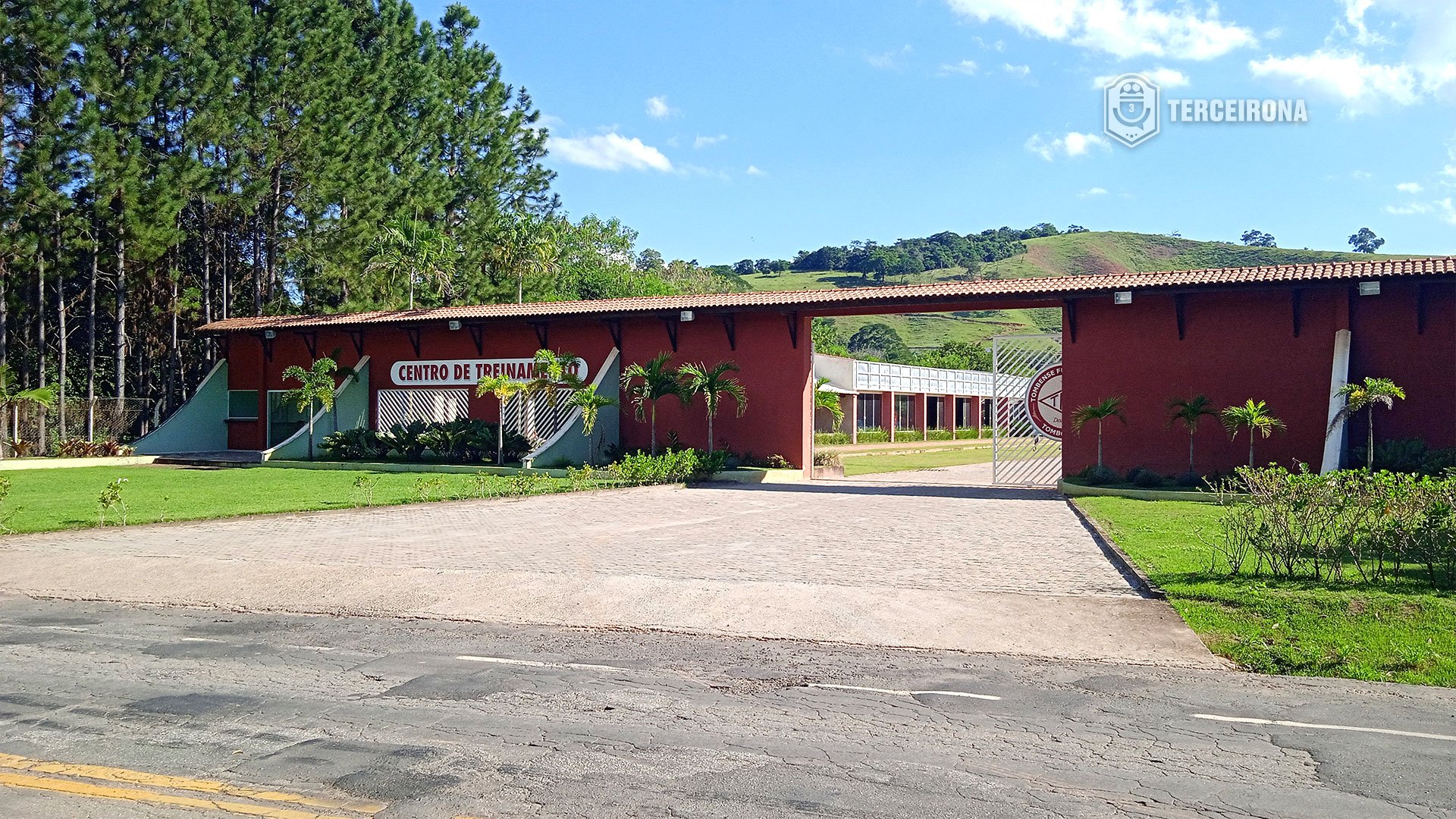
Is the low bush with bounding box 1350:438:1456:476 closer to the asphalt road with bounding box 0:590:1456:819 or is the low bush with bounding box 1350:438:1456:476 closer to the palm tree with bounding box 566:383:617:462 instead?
the asphalt road with bounding box 0:590:1456:819

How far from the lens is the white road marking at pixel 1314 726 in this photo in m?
5.18

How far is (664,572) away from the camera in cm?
1009

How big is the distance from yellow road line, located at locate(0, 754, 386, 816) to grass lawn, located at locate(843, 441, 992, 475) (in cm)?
Result: 2282

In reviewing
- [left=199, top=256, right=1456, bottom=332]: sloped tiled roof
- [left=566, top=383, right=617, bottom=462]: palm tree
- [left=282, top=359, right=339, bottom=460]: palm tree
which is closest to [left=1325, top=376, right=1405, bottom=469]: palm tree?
[left=199, top=256, right=1456, bottom=332]: sloped tiled roof

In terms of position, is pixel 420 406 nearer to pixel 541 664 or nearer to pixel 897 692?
pixel 541 664

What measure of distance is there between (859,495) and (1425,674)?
13.1 m

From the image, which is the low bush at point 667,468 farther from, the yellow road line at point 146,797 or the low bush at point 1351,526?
the yellow road line at point 146,797

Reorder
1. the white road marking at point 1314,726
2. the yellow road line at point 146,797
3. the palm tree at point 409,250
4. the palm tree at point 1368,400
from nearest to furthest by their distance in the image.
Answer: the yellow road line at point 146,797, the white road marking at point 1314,726, the palm tree at point 1368,400, the palm tree at point 409,250

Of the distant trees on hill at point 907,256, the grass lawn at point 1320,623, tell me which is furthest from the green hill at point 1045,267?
the grass lawn at point 1320,623

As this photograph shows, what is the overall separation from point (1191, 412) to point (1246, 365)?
1670 mm

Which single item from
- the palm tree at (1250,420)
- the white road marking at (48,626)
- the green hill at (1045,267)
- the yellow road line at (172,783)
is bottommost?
the white road marking at (48,626)

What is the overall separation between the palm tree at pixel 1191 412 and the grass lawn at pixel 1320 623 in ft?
33.0

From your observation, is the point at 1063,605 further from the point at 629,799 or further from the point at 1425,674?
the point at 629,799

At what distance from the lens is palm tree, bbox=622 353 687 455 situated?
928 inches
